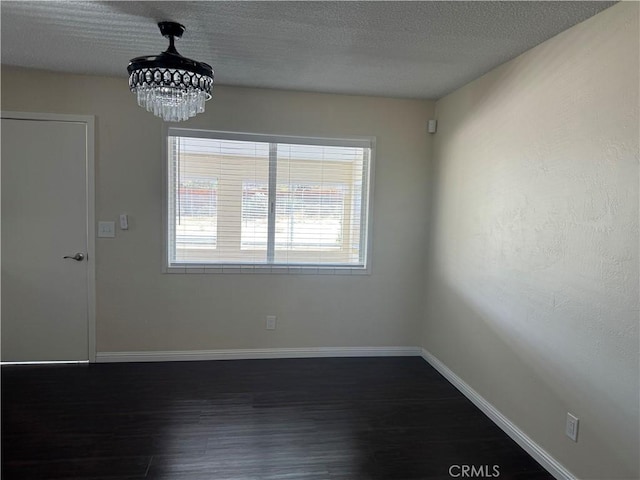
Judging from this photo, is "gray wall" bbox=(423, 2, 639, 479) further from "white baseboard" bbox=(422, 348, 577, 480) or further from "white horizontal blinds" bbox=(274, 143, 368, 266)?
"white horizontal blinds" bbox=(274, 143, 368, 266)

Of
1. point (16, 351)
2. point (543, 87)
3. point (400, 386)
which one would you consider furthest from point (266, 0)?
point (16, 351)

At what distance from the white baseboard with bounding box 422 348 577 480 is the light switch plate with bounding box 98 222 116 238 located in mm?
2925

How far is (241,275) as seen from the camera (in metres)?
3.39

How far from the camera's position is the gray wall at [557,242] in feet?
5.60

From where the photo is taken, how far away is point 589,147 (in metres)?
1.87

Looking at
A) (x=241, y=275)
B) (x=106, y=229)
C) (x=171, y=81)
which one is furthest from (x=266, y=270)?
(x=171, y=81)

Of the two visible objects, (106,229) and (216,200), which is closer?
(106,229)

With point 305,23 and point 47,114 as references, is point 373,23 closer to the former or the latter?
point 305,23

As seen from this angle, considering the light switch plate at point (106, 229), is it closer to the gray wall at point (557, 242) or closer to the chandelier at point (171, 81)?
the chandelier at point (171, 81)

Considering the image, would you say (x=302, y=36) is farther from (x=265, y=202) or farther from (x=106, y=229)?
(x=106, y=229)

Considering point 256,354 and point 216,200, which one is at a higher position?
point 216,200

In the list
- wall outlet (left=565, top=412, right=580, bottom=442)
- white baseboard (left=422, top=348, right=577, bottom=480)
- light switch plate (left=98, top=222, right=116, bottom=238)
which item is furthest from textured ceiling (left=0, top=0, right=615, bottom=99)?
white baseboard (left=422, top=348, right=577, bottom=480)

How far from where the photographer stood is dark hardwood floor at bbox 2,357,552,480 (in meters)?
2.03

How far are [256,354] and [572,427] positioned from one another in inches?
93.1
